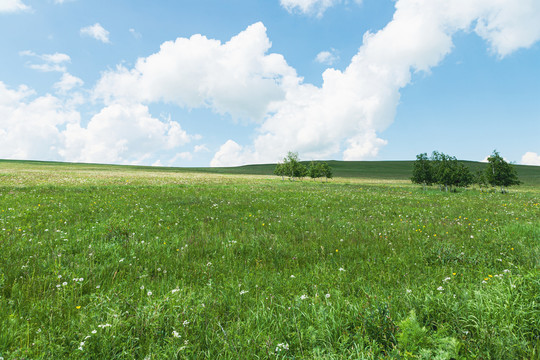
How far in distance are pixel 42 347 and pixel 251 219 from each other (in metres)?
6.97

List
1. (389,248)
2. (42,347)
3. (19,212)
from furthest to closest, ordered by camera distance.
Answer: (19,212) < (389,248) < (42,347)

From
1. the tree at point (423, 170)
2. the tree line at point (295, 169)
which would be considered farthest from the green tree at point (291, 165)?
the tree at point (423, 170)

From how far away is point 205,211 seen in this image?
10539 millimetres

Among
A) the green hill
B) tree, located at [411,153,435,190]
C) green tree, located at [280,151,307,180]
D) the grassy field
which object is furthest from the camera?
the green hill

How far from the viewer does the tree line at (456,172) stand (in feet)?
157

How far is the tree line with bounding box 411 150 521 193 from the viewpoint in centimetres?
4797

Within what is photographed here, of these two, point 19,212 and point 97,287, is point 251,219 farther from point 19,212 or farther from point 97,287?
point 19,212

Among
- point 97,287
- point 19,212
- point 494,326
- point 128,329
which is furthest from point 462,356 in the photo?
point 19,212

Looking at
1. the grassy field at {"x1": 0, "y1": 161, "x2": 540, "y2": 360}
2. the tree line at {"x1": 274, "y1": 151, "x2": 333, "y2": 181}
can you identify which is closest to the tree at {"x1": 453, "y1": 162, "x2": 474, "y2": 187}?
the tree line at {"x1": 274, "y1": 151, "x2": 333, "y2": 181}

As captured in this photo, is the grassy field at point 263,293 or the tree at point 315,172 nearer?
the grassy field at point 263,293

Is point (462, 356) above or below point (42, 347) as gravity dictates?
above

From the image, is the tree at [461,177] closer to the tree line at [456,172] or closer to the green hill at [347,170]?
the tree line at [456,172]

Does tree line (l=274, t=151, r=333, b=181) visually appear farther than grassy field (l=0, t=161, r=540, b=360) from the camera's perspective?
Yes

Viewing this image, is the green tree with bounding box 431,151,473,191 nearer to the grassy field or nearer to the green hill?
the green hill
